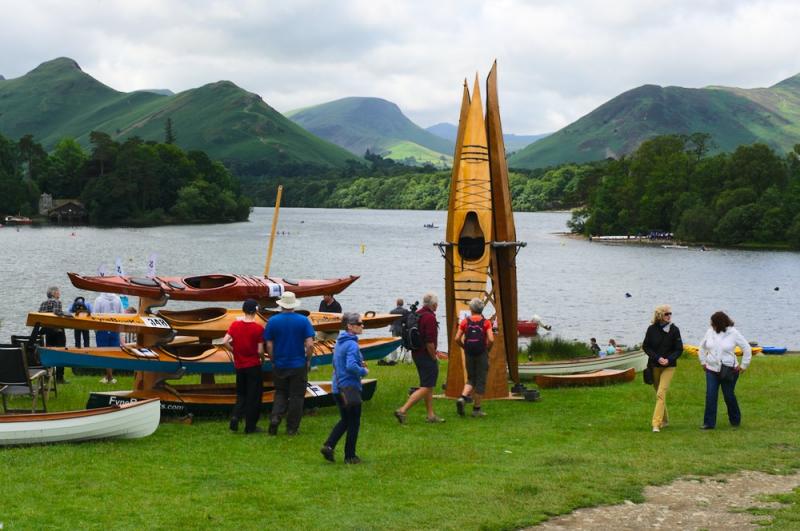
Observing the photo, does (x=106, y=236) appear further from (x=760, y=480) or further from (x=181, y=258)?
(x=760, y=480)

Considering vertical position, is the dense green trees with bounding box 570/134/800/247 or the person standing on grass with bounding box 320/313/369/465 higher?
the dense green trees with bounding box 570/134/800/247

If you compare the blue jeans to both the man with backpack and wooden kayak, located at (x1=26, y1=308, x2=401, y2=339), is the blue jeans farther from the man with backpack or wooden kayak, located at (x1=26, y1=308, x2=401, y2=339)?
wooden kayak, located at (x1=26, y1=308, x2=401, y2=339)

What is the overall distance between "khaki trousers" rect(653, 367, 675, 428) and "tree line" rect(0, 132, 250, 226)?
150 m

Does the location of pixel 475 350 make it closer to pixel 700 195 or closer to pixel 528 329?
pixel 528 329

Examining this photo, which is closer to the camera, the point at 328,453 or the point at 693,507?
the point at 693,507

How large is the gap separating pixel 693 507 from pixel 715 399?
4290 mm

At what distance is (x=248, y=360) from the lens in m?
13.5

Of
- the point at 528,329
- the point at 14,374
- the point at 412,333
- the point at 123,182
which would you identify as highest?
Result: the point at 123,182

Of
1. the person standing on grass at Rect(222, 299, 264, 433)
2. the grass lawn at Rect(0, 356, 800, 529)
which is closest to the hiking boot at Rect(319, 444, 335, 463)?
the grass lawn at Rect(0, 356, 800, 529)

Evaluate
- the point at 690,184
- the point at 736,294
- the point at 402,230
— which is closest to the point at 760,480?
the point at 736,294

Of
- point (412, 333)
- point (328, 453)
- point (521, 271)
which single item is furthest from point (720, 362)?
point (521, 271)

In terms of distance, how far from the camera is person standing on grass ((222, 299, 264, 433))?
13.4 metres

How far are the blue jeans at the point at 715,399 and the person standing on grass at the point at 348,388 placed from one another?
17.5 ft

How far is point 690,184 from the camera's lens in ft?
455
